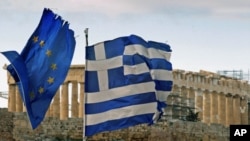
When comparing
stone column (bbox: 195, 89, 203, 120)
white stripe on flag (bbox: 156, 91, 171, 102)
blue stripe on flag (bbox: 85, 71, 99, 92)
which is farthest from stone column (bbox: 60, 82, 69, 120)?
blue stripe on flag (bbox: 85, 71, 99, 92)

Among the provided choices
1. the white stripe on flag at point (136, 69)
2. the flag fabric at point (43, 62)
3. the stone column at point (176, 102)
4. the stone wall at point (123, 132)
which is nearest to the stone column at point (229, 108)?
the stone column at point (176, 102)

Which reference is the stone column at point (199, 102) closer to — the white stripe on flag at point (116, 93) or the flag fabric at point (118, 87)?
the flag fabric at point (118, 87)

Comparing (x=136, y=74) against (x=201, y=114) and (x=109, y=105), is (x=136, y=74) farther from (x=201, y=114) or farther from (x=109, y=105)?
(x=201, y=114)

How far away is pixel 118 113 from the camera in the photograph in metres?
33.9

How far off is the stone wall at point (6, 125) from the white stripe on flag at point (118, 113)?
51.6ft

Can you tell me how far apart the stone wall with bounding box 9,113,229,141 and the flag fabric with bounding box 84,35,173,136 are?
15.2 m

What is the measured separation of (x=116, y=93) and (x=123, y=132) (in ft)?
68.5

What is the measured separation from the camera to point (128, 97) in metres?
34.1

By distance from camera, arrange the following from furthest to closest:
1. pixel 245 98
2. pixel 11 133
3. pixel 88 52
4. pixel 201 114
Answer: pixel 245 98, pixel 201 114, pixel 11 133, pixel 88 52

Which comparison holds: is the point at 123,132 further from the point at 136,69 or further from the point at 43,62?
the point at 43,62

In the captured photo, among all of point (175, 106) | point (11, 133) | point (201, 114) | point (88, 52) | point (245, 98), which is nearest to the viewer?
point (88, 52)

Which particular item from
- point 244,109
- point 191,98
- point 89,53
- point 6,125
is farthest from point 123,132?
point 244,109

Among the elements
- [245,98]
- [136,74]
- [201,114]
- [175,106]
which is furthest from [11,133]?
[245,98]

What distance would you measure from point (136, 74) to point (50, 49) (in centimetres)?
269
